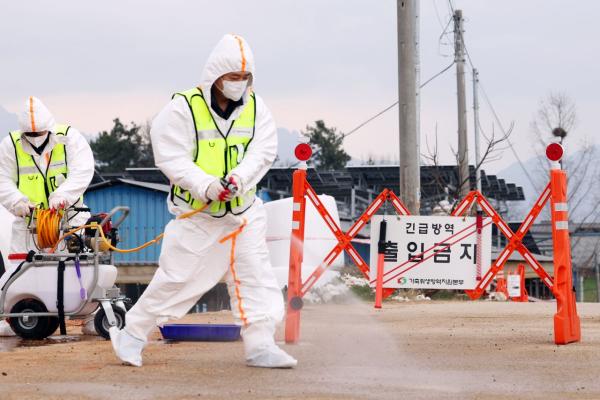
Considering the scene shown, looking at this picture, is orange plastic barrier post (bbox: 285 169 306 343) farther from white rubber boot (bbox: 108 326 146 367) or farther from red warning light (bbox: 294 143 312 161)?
white rubber boot (bbox: 108 326 146 367)

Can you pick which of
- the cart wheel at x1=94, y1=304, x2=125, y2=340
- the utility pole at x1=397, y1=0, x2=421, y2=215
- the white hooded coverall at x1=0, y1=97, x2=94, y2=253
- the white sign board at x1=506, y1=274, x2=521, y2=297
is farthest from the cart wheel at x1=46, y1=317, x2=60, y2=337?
the white sign board at x1=506, y1=274, x2=521, y2=297

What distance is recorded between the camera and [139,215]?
36531 mm

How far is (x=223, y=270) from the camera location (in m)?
7.95

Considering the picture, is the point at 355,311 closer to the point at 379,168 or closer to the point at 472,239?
the point at 472,239

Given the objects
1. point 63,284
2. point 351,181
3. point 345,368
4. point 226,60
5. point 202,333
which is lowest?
point 345,368

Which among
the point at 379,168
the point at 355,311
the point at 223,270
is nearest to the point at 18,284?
the point at 223,270

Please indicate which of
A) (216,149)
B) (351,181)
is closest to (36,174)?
(216,149)

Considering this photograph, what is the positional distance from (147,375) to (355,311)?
8.15 meters

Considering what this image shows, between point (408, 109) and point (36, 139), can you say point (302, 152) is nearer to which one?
point (36, 139)

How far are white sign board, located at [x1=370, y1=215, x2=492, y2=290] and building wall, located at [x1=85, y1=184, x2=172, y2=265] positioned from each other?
24.0 meters

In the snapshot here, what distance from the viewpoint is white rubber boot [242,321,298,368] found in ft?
25.7

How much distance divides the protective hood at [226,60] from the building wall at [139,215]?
2790cm

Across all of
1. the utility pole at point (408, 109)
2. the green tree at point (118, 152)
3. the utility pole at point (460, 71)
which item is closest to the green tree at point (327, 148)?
the green tree at point (118, 152)

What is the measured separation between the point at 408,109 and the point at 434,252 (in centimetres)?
965
